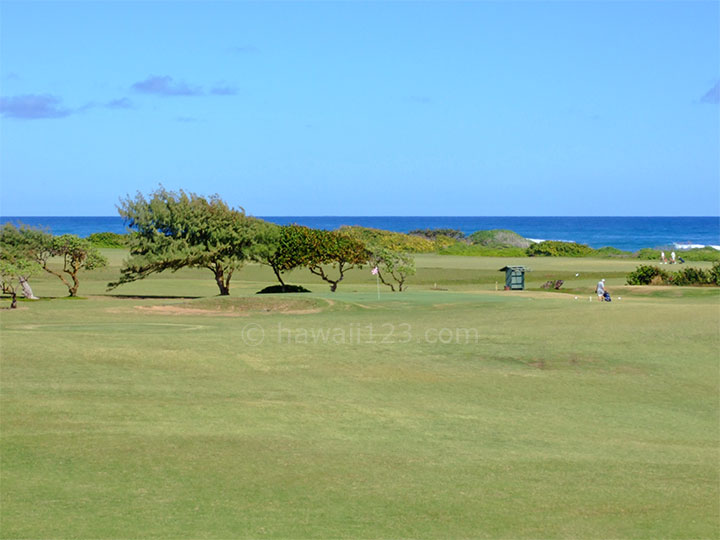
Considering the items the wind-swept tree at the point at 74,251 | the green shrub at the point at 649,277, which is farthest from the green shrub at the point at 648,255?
the wind-swept tree at the point at 74,251

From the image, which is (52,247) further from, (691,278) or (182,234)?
(691,278)

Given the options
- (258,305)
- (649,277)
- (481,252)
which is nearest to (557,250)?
(481,252)

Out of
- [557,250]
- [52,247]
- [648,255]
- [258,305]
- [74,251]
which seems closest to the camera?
[258,305]

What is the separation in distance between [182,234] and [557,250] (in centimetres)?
9335

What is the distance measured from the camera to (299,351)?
1395 inches

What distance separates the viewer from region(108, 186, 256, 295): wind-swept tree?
69.2m

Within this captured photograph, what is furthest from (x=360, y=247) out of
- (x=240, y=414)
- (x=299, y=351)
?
(x=240, y=414)

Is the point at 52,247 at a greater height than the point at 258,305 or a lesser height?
greater

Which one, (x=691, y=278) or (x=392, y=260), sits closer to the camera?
(x=392, y=260)

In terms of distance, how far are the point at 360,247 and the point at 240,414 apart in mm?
51449

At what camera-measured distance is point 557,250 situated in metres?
151

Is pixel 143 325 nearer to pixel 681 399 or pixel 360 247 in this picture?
pixel 681 399

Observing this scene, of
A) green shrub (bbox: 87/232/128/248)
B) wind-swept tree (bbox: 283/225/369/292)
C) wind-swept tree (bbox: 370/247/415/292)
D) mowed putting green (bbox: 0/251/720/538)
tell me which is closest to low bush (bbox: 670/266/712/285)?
wind-swept tree (bbox: 370/247/415/292)

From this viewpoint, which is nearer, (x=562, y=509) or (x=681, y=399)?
(x=562, y=509)
